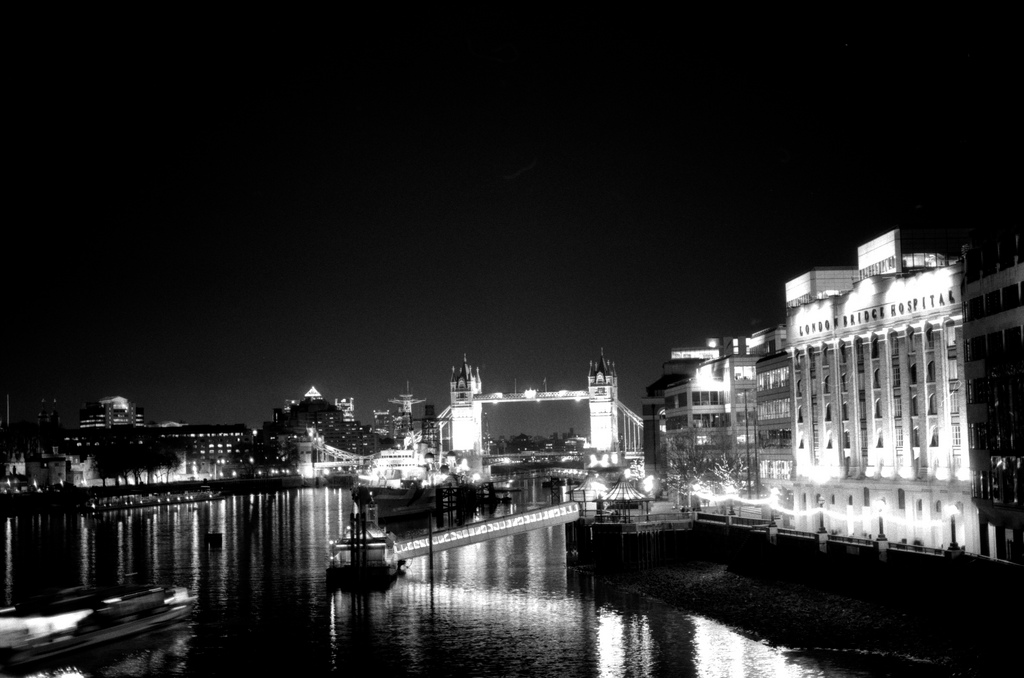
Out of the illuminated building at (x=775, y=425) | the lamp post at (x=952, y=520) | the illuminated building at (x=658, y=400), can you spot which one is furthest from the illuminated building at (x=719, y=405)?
the lamp post at (x=952, y=520)

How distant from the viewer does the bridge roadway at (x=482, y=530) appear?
61156mm

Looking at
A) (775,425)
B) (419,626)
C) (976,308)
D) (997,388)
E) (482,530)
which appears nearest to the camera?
(997,388)

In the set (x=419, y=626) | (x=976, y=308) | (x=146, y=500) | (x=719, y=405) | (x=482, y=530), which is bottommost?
(x=146, y=500)

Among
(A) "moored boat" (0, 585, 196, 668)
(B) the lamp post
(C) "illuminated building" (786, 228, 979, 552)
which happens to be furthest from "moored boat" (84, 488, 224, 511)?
(B) the lamp post

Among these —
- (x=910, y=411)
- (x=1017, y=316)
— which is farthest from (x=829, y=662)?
(x=910, y=411)

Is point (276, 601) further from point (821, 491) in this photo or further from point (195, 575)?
point (821, 491)

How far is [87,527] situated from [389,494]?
213 feet

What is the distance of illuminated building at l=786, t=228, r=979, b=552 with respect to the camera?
48500 millimetres

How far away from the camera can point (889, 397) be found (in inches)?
2082

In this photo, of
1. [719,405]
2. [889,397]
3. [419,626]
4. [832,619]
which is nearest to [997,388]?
[832,619]

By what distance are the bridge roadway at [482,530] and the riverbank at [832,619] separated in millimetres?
11313

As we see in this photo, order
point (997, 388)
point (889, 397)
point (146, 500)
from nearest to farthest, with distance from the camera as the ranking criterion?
point (997, 388) < point (889, 397) < point (146, 500)

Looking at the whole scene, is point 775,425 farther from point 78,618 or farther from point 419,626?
point 78,618

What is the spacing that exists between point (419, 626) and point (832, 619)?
16019 mm
